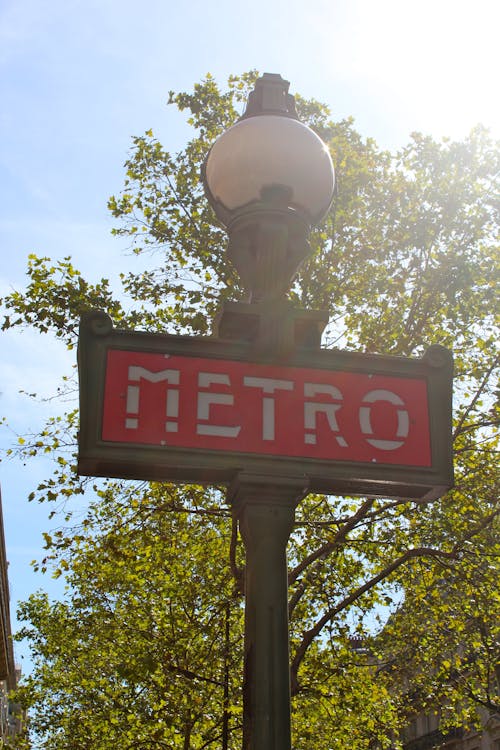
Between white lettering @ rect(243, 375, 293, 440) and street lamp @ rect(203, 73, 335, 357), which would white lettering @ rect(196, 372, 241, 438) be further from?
street lamp @ rect(203, 73, 335, 357)

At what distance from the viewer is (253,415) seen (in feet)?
9.87

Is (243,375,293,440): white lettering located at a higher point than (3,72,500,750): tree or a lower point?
lower

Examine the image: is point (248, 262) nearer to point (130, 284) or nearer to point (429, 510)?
point (429, 510)

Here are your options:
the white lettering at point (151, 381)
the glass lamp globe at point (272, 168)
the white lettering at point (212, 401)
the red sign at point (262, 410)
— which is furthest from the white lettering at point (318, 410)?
the glass lamp globe at point (272, 168)

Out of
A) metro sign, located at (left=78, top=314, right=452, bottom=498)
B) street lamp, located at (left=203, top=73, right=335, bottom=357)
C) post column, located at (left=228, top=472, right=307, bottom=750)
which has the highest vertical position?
street lamp, located at (left=203, top=73, right=335, bottom=357)

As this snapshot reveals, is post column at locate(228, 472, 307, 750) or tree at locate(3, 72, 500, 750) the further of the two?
tree at locate(3, 72, 500, 750)

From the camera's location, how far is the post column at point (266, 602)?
2572 mm

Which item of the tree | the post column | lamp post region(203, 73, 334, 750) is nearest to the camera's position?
the post column

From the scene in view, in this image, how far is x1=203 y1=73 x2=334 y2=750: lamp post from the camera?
9.55 feet

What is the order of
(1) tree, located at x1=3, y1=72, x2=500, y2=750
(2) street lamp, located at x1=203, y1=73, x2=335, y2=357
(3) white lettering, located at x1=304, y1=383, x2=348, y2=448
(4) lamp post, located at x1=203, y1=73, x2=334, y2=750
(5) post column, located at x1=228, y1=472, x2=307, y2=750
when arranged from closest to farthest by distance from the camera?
(5) post column, located at x1=228, y1=472, x2=307, y2=750 < (4) lamp post, located at x1=203, y1=73, x2=334, y2=750 < (3) white lettering, located at x1=304, y1=383, x2=348, y2=448 < (2) street lamp, located at x1=203, y1=73, x2=335, y2=357 < (1) tree, located at x1=3, y1=72, x2=500, y2=750

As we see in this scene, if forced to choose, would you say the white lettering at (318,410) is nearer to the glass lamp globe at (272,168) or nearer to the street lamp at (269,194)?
the street lamp at (269,194)

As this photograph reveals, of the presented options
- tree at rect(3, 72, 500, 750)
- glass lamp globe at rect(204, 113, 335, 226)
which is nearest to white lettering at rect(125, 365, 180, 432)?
glass lamp globe at rect(204, 113, 335, 226)

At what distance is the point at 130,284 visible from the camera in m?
15.7

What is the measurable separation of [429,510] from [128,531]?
4723 mm
